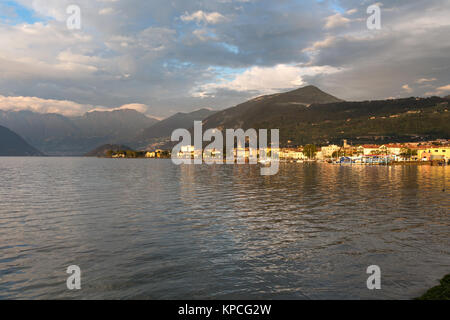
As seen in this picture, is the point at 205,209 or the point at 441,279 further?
the point at 205,209

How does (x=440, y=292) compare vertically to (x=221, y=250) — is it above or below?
above

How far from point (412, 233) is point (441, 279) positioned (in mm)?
9282

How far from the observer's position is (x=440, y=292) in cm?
1144

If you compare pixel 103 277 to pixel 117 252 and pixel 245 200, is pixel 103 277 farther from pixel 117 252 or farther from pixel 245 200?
pixel 245 200

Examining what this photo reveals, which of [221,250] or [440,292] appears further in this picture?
[221,250]

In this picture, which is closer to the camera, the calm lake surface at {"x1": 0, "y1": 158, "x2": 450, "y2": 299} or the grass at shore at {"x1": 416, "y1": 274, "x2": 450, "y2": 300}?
the grass at shore at {"x1": 416, "y1": 274, "x2": 450, "y2": 300}

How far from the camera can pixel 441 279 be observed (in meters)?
13.1

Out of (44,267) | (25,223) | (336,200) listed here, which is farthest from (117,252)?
(336,200)

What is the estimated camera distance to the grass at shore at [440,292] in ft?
36.2

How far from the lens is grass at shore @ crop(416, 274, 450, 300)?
1103 cm

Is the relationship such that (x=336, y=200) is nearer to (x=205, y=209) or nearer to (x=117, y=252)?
(x=205, y=209)

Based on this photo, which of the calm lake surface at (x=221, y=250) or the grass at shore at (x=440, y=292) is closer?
the grass at shore at (x=440, y=292)
